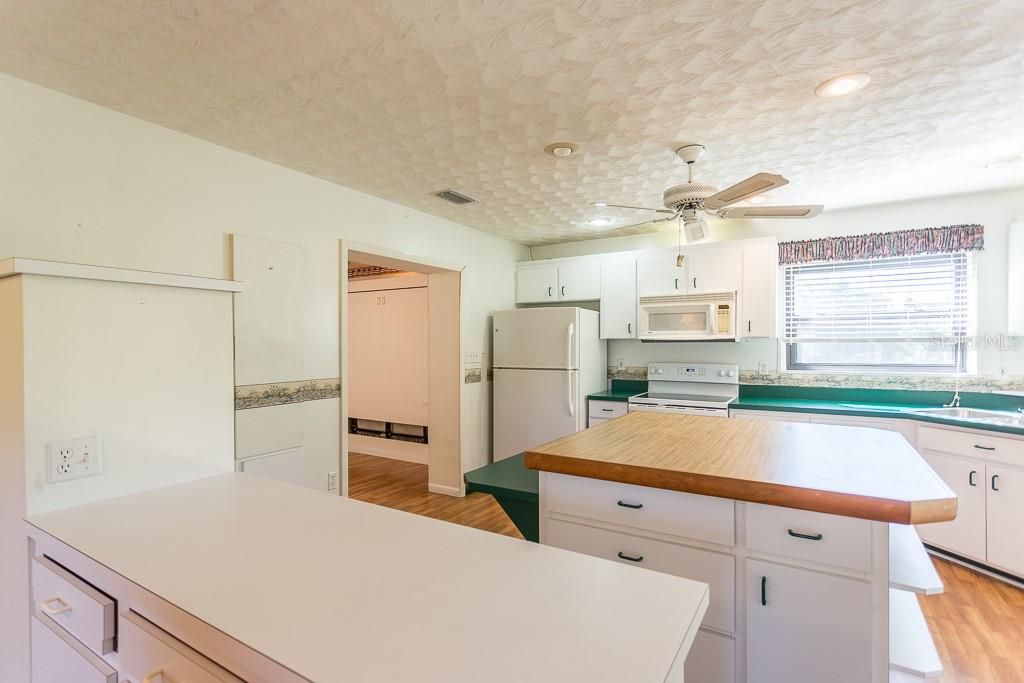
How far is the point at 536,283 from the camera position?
16.1 ft

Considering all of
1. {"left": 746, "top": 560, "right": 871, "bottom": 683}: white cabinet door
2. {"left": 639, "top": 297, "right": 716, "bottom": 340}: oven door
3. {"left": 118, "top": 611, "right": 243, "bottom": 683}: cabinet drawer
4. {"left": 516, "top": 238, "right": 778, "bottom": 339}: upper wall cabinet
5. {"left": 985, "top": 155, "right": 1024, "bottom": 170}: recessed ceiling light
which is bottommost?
{"left": 746, "top": 560, "right": 871, "bottom": 683}: white cabinet door

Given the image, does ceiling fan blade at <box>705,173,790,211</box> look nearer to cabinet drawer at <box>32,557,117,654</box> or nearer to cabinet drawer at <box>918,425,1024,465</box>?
cabinet drawer at <box>918,425,1024,465</box>

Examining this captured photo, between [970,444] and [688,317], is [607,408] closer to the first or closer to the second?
[688,317]

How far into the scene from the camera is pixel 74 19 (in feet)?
5.09

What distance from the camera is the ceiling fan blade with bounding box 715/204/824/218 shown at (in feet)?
7.96

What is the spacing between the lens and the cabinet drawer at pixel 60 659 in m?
0.98

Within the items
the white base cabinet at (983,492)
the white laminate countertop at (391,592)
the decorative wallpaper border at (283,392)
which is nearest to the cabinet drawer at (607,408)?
the white base cabinet at (983,492)

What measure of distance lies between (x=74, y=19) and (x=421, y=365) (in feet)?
13.0

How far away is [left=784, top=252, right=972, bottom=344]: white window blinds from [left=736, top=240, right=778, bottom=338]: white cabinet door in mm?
332

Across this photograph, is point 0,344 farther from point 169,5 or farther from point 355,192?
point 355,192

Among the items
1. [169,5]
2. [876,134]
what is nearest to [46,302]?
[169,5]

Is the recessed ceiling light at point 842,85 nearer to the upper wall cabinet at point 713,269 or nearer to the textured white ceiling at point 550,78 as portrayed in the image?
the textured white ceiling at point 550,78

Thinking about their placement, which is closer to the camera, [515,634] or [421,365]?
[515,634]

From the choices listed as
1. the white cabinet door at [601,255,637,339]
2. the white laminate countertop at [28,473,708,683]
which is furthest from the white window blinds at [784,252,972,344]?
the white laminate countertop at [28,473,708,683]
